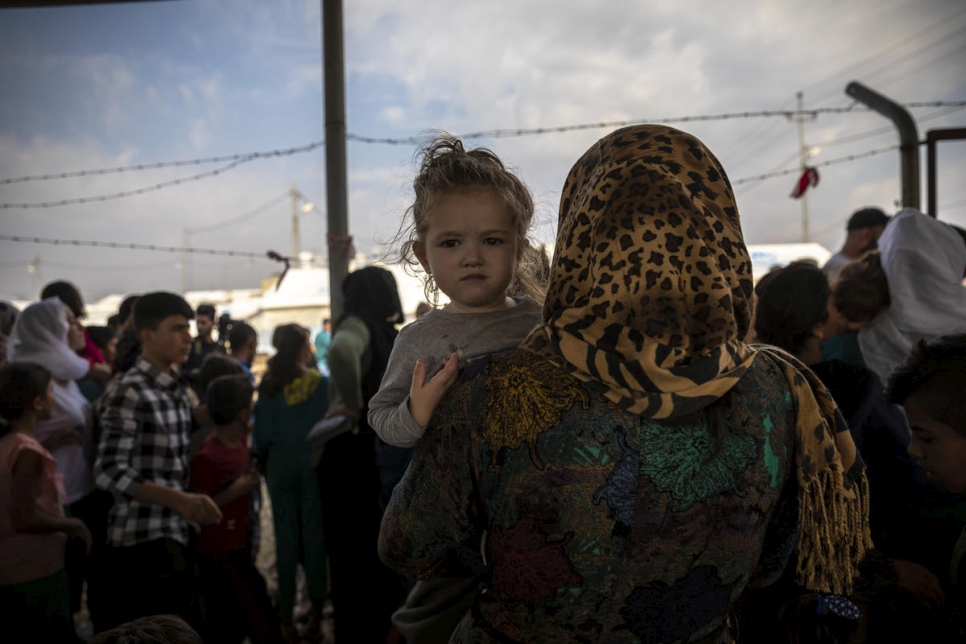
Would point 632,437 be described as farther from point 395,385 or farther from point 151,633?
point 151,633

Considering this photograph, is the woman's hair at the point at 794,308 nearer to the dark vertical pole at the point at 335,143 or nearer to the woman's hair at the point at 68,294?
the dark vertical pole at the point at 335,143

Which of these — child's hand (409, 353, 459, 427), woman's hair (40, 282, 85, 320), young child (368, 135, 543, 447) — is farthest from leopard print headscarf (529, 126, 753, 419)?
woman's hair (40, 282, 85, 320)

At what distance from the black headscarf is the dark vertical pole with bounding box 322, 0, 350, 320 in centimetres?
153

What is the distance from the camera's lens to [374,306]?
3383mm

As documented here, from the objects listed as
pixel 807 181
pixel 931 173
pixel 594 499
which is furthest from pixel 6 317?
pixel 807 181

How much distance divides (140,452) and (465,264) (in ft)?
6.94

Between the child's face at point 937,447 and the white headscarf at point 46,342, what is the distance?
13.4 ft

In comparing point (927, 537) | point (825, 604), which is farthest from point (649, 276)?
point (927, 537)

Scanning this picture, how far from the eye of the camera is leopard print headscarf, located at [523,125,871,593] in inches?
40.6

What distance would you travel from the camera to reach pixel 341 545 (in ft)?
11.3

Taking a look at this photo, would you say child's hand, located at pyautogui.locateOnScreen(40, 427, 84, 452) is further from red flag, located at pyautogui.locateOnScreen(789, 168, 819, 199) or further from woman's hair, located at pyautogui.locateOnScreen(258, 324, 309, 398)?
red flag, located at pyautogui.locateOnScreen(789, 168, 819, 199)

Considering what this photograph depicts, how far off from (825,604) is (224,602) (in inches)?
119

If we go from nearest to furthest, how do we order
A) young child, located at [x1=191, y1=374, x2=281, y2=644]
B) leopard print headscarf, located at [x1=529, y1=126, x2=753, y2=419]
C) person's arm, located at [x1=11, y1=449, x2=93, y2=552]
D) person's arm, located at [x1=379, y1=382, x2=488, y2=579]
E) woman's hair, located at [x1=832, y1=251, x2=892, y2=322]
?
leopard print headscarf, located at [x1=529, y1=126, x2=753, y2=419], person's arm, located at [x1=379, y1=382, x2=488, y2=579], person's arm, located at [x1=11, y1=449, x2=93, y2=552], woman's hair, located at [x1=832, y1=251, x2=892, y2=322], young child, located at [x1=191, y1=374, x2=281, y2=644]

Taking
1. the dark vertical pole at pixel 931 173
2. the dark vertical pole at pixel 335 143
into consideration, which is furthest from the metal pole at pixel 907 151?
the dark vertical pole at pixel 335 143
